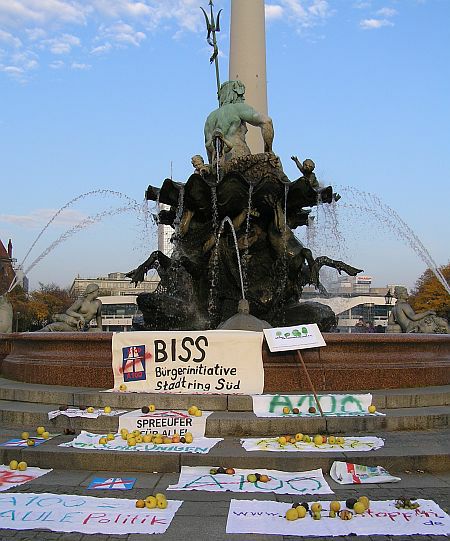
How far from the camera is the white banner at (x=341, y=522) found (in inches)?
195

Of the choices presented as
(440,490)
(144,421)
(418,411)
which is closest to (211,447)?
(144,421)

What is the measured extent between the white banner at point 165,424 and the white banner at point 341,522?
7.09ft

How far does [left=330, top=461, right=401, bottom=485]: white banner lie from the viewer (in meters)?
6.23

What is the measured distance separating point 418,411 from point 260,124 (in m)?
10.4

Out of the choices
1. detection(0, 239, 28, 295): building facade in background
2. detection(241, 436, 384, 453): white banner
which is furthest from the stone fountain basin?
detection(0, 239, 28, 295): building facade in background

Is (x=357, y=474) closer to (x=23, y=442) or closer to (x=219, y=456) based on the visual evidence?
(x=219, y=456)

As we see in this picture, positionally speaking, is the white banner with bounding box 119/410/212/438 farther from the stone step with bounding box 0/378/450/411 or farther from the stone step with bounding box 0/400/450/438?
the stone step with bounding box 0/378/450/411

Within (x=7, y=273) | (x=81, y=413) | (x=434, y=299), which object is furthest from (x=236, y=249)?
(x=7, y=273)

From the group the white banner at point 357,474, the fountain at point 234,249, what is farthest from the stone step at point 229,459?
the fountain at point 234,249

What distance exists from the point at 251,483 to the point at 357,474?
1.03 meters

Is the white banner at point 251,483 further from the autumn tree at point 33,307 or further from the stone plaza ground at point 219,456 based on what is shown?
the autumn tree at point 33,307

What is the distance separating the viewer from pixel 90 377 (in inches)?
388

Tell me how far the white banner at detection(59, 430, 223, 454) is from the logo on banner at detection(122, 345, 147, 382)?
1.92m

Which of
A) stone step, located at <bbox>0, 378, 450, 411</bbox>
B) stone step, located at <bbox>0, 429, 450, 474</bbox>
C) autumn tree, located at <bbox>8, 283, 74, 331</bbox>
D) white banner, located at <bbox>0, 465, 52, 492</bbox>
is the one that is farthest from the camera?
autumn tree, located at <bbox>8, 283, 74, 331</bbox>
